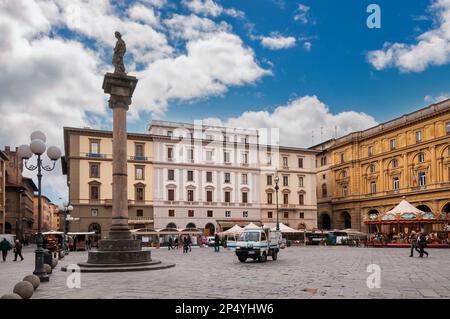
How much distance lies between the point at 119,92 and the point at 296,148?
1979 inches

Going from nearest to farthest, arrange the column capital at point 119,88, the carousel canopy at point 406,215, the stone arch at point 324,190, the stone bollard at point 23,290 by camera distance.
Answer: the stone bollard at point 23,290
the column capital at point 119,88
the carousel canopy at point 406,215
the stone arch at point 324,190

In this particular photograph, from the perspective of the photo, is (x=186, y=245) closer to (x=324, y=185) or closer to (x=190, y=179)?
(x=190, y=179)

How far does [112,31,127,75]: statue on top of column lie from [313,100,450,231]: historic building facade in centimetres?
3364

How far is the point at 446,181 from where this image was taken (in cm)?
5081

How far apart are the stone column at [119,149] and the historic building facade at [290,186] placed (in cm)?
4587

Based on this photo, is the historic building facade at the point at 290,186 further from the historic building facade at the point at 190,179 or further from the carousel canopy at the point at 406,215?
the carousel canopy at the point at 406,215

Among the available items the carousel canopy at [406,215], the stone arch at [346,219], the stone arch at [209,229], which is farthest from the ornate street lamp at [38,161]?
the stone arch at [346,219]

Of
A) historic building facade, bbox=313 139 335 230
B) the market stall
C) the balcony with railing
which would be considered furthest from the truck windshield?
historic building facade, bbox=313 139 335 230

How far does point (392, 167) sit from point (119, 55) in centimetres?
4656

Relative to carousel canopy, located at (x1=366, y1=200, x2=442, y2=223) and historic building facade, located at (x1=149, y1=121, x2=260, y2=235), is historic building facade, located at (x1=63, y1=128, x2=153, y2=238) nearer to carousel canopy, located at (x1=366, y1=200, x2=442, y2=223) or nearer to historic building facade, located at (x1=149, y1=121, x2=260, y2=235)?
historic building facade, located at (x1=149, y1=121, x2=260, y2=235)

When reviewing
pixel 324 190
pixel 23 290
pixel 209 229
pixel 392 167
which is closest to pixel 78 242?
pixel 209 229

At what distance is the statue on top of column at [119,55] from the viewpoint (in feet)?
72.8
